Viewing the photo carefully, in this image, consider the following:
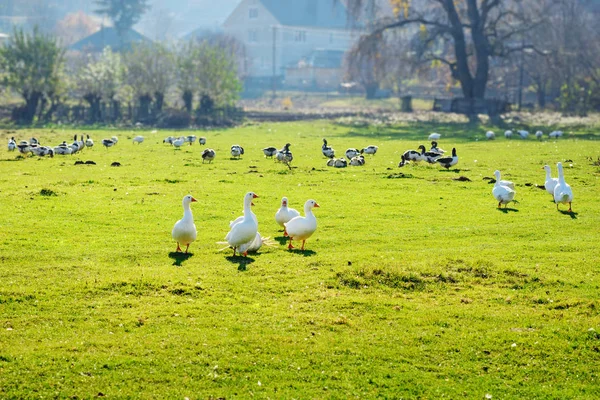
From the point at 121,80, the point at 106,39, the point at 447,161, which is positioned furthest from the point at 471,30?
the point at 106,39

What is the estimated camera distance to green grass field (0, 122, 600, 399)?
10945mm

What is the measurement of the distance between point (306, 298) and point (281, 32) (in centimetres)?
13915

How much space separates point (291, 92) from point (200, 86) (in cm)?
4798

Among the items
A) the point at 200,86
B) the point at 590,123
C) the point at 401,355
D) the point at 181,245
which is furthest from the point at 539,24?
the point at 401,355

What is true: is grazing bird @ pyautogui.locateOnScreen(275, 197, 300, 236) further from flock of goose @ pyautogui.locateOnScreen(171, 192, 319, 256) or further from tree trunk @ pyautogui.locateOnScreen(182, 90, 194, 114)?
tree trunk @ pyautogui.locateOnScreen(182, 90, 194, 114)

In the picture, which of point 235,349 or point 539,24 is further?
point 539,24

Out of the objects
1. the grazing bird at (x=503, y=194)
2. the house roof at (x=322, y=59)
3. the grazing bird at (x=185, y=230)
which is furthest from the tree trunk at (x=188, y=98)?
the house roof at (x=322, y=59)

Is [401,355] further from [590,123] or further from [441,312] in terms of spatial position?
[590,123]

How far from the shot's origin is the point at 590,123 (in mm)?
61438

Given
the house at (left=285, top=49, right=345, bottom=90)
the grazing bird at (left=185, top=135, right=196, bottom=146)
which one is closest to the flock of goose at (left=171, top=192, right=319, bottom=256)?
the grazing bird at (left=185, top=135, right=196, bottom=146)

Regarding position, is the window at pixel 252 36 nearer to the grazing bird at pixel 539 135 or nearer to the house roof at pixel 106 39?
the house roof at pixel 106 39

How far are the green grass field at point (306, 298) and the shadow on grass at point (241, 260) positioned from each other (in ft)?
0.26

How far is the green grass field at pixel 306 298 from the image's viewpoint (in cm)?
1095

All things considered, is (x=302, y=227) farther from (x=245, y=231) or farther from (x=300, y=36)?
(x=300, y=36)
